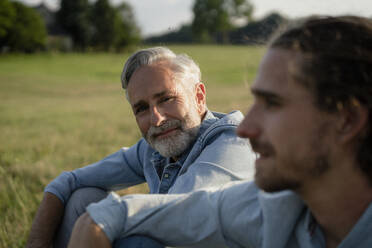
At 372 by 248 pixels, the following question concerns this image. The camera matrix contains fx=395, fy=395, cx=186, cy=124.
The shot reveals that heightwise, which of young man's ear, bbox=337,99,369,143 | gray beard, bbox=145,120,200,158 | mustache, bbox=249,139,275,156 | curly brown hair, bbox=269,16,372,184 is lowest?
gray beard, bbox=145,120,200,158

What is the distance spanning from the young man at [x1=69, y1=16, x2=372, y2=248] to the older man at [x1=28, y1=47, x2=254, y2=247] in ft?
2.87

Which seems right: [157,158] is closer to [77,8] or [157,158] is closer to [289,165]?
[289,165]

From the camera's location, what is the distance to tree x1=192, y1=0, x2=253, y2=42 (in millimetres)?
95125

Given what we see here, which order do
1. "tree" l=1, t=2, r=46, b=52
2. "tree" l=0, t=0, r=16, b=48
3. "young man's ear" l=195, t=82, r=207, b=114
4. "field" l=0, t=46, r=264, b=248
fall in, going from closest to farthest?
"young man's ear" l=195, t=82, r=207, b=114, "field" l=0, t=46, r=264, b=248, "tree" l=0, t=0, r=16, b=48, "tree" l=1, t=2, r=46, b=52

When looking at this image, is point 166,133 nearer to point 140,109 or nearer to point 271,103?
point 140,109

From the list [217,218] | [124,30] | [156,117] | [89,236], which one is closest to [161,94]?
[156,117]

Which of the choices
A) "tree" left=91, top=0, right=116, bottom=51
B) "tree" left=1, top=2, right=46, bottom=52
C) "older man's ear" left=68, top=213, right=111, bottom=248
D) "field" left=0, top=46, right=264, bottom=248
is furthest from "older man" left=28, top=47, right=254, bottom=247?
"tree" left=91, top=0, right=116, bottom=51

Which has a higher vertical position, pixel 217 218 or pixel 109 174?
pixel 217 218

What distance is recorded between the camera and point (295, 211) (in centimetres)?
175

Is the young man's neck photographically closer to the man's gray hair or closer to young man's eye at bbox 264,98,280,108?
young man's eye at bbox 264,98,280,108

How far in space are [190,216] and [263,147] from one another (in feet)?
1.66

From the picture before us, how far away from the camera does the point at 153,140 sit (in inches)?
119

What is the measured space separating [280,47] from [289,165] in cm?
50

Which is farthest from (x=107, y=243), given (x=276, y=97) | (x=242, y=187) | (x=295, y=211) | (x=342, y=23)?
(x=342, y=23)
